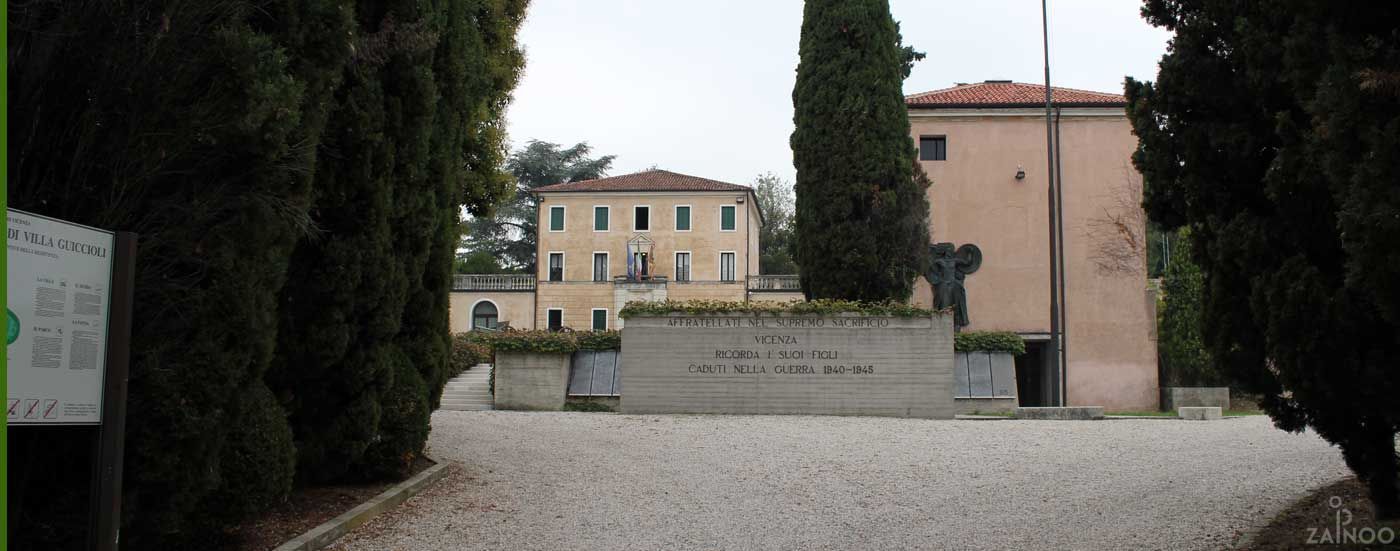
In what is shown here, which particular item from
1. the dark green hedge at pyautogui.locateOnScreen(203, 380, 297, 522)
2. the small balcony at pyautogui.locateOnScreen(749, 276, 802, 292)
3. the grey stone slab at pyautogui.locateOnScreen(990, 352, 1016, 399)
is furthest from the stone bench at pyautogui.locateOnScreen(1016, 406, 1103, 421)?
the small balcony at pyautogui.locateOnScreen(749, 276, 802, 292)

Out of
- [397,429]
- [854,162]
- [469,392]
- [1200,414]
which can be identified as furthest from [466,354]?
[397,429]

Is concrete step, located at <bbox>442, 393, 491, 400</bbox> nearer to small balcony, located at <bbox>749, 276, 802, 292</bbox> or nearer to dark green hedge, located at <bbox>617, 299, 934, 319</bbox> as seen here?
dark green hedge, located at <bbox>617, 299, 934, 319</bbox>

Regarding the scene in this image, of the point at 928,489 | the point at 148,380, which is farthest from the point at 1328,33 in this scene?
the point at 148,380

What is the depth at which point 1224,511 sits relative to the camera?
7984 millimetres

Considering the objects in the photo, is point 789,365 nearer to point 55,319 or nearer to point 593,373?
point 593,373

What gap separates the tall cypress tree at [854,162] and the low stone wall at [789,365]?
17.7ft

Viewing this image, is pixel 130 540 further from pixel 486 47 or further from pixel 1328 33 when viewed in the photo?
pixel 486 47

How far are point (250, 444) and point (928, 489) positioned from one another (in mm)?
5684

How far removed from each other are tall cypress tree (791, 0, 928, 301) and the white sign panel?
1901cm

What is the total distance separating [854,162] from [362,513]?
55.3 ft

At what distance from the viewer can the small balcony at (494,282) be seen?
50.7m

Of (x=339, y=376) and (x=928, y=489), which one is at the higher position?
(x=339, y=376)

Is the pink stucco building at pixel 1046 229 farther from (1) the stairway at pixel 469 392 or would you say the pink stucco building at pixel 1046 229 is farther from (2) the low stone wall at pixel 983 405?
(1) the stairway at pixel 469 392

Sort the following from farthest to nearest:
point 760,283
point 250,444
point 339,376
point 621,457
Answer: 1. point 760,283
2. point 621,457
3. point 339,376
4. point 250,444
